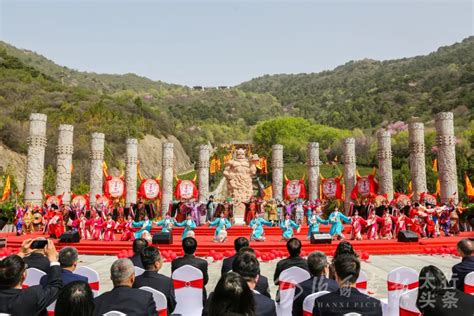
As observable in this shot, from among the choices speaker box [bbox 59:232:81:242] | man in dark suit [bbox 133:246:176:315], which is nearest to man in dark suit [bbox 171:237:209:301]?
man in dark suit [bbox 133:246:176:315]

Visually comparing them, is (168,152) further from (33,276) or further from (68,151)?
(33,276)

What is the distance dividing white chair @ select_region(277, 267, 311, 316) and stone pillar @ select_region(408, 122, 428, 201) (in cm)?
2024

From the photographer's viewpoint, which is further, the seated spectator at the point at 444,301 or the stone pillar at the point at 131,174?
the stone pillar at the point at 131,174

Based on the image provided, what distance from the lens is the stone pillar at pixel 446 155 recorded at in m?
20.9

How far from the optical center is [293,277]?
4.61 m

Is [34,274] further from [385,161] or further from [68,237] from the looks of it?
[385,161]

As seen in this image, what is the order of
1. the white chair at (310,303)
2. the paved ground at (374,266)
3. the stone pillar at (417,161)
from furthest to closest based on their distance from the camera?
the stone pillar at (417,161) < the paved ground at (374,266) < the white chair at (310,303)

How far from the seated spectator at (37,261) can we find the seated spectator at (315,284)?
297 centimetres

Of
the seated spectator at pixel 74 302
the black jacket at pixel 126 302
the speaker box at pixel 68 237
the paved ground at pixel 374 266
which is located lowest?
the paved ground at pixel 374 266

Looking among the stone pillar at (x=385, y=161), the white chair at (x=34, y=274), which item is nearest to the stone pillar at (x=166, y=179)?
the stone pillar at (x=385, y=161)

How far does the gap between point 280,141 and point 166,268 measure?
6817 centimetres

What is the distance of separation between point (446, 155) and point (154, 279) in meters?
21.0

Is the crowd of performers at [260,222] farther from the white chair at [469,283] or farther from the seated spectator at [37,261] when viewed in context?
the white chair at [469,283]

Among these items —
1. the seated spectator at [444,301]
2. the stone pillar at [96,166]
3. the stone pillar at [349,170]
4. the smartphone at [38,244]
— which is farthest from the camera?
the stone pillar at [349,170]
